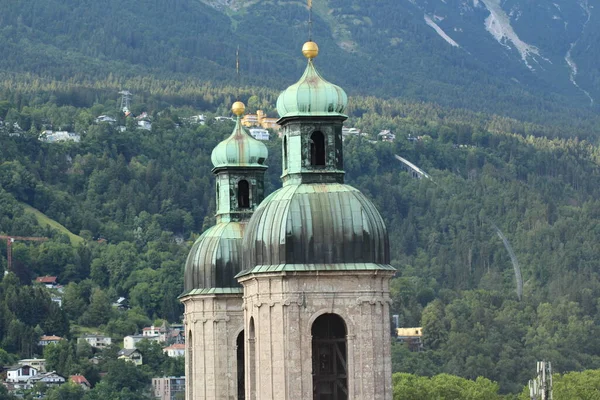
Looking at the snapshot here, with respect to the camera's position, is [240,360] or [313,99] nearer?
[313,99]

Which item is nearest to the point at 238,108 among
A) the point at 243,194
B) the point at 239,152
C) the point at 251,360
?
the point at 239,152

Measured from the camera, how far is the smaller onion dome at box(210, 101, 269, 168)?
3083 inches

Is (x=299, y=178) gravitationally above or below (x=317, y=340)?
above

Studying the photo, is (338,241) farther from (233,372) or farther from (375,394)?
(233,372)

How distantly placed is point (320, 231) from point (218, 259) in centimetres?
1377

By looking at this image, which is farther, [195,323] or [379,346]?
[195,323]

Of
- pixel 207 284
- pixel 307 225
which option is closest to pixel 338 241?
pixel 307 225

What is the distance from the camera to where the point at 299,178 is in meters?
63.7

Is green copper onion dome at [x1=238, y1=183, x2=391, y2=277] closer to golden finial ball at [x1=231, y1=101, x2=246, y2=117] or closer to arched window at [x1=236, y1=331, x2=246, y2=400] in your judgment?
arched window at [x1=236, y1=331, x2=246, y2=400]

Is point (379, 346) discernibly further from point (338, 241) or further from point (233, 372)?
point (233, 372)

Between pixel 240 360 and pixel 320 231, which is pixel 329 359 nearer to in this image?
pixel 320 231

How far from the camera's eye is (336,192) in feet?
207

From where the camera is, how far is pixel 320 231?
6231 cm

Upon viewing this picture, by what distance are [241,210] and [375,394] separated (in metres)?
17.4
